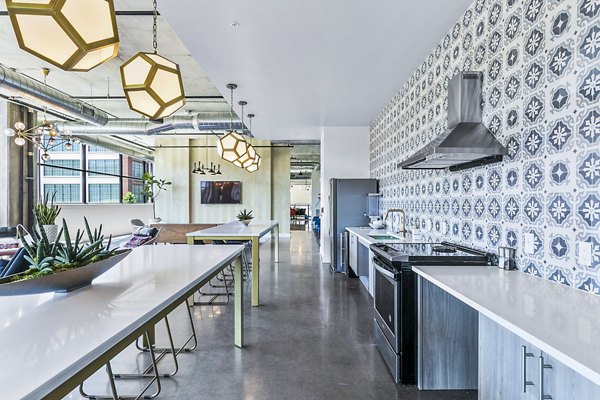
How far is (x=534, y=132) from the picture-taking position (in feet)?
6.64

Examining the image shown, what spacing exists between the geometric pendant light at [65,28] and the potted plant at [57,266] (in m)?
0.77

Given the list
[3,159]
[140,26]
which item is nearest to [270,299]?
[140,26]

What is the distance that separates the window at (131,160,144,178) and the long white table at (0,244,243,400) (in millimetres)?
13638

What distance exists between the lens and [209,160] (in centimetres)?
1223

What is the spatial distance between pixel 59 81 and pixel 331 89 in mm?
5603

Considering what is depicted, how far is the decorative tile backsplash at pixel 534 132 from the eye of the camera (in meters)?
1.66

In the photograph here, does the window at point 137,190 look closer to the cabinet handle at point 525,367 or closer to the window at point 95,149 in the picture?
the window at point 95,149

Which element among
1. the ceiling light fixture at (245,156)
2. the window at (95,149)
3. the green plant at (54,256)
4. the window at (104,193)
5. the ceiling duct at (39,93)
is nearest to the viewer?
the green plant at (54,256)

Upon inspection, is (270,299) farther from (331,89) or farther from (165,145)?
(165,145)

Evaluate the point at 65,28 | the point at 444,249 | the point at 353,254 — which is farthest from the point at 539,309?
the point at 353,254

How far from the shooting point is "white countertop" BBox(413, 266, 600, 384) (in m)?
1.01

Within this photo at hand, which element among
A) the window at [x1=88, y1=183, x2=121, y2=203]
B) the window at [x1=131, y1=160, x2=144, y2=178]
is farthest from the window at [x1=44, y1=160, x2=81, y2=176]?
the window at [x1=131, y1=160, x2=144, y2=178]

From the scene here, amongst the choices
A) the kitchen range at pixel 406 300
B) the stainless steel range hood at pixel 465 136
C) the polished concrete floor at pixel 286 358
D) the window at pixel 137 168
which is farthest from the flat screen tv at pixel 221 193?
the kitchen range at pixel 406 300

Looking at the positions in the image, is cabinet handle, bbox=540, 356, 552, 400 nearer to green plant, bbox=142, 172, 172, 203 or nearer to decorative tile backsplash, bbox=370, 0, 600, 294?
decorative tile backsplash, bbox=370, 0, 600, 294
